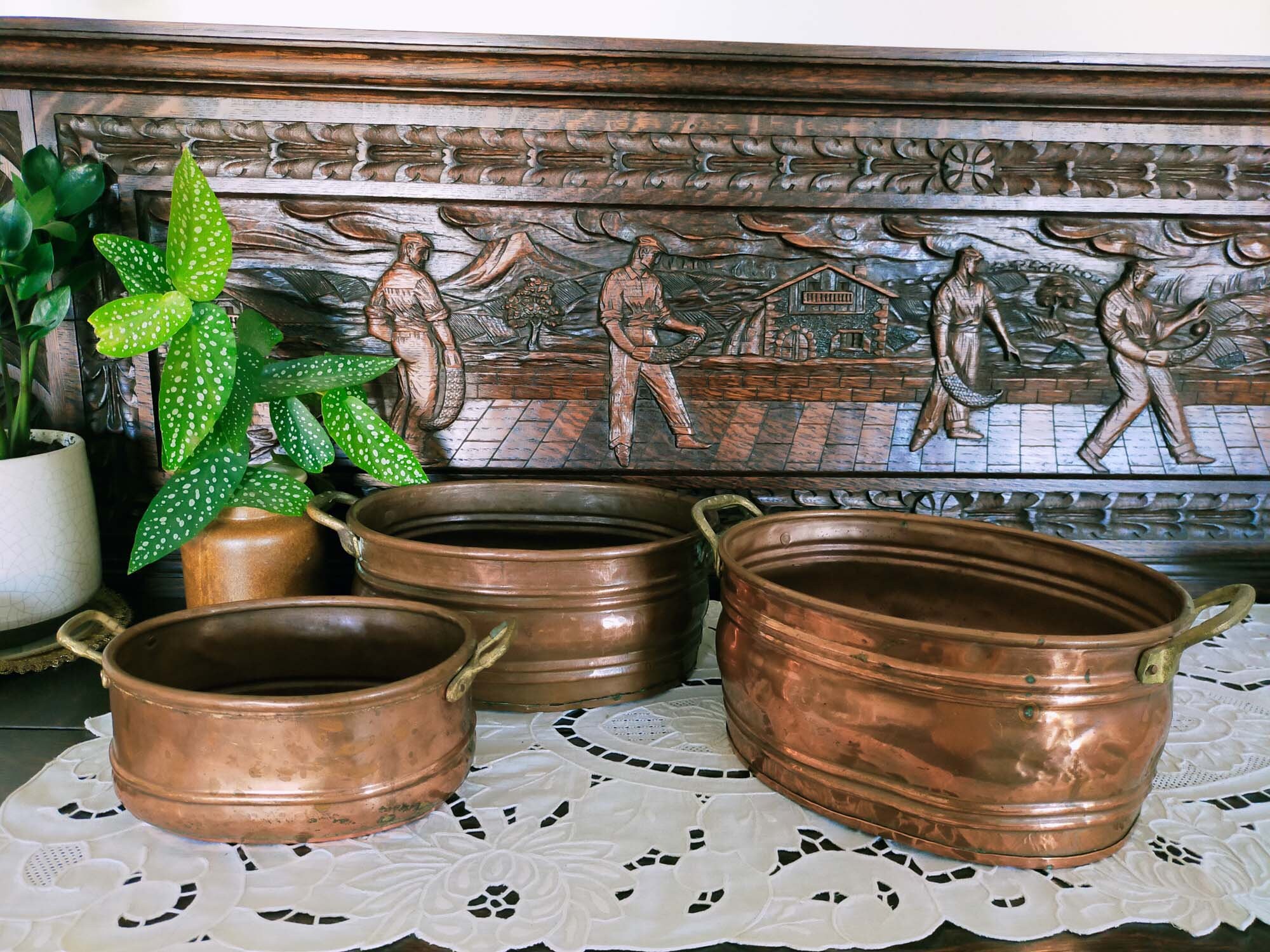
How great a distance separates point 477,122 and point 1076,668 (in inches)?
37.8

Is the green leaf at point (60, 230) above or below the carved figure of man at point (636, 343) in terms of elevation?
above

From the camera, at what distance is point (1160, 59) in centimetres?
114

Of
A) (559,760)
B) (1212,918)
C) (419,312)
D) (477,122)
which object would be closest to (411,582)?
(559,760)

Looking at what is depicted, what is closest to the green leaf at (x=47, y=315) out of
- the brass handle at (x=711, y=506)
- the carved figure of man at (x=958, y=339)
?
the brass handle at (x=711, y=506)

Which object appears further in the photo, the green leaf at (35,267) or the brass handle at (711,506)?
the green leaf at (35,267)

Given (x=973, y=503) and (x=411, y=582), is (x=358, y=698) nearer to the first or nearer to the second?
(x=411, y=582)

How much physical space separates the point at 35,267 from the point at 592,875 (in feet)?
3.06

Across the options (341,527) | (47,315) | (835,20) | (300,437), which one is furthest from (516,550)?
(835,20)

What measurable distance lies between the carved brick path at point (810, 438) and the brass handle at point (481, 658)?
19.1 inches

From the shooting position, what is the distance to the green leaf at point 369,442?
41.7 inches

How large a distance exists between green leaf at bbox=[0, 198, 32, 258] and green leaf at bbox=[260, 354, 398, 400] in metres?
0.29

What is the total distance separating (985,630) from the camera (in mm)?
785

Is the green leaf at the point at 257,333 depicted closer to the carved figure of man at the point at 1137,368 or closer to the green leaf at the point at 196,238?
the green leaf at the point at 196,238

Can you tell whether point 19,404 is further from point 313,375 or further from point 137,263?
point 313,375
